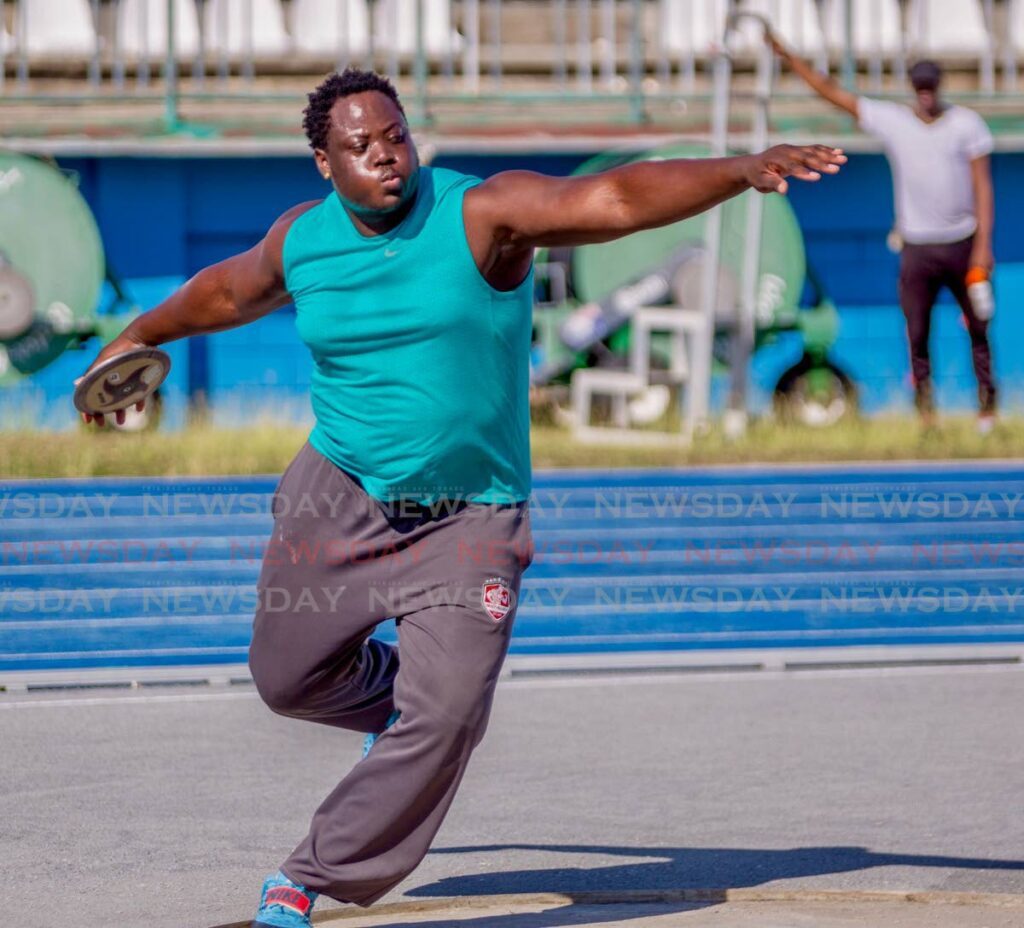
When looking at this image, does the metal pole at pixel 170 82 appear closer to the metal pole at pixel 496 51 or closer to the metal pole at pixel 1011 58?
the metal pole at pixel 496 51

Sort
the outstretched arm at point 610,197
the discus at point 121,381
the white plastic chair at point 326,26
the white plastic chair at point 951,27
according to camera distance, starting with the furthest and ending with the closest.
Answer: the white plastic chair at point 951,27
the white plastic chair at point 326,26
the discus at point 121,381
the outstretched arm at point 610,197

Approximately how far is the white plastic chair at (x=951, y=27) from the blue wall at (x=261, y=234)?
1628 mm

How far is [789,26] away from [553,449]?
208 inches

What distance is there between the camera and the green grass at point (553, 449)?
12.2 m

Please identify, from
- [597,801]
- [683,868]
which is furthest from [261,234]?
[683,868]

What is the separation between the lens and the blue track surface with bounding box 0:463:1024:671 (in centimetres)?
797

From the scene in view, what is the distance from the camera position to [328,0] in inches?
657

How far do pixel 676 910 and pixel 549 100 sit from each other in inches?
471

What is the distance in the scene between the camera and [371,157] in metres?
4.00

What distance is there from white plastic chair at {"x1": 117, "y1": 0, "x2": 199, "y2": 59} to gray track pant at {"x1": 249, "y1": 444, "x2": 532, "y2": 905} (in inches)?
483

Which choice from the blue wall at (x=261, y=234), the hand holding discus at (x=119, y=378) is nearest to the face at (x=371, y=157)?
the hand holding discus at (x=119, y=378)

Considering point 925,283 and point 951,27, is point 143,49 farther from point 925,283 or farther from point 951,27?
point 951,27

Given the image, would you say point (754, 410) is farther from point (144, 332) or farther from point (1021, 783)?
point (144, 332)

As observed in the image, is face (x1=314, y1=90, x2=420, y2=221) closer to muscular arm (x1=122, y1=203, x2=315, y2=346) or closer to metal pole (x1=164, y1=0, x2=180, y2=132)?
A: muscular arm (x1=122, y1=203, x2=315, y2=346)
